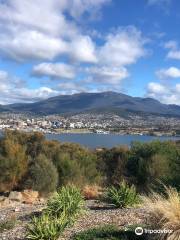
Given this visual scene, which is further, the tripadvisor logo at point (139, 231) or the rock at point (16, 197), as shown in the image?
the rock at point (16, 197)

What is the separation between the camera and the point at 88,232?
10.4 meters

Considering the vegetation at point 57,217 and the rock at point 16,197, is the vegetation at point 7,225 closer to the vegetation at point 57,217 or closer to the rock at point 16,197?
the vegetation at point 57,217

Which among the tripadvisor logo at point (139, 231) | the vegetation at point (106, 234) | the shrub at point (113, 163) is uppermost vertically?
the tripadvisor logo at point (139, 231)

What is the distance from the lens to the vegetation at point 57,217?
9.82 m

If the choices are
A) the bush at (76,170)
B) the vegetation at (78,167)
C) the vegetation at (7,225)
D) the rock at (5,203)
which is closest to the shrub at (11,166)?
the vegetation at (78,167)

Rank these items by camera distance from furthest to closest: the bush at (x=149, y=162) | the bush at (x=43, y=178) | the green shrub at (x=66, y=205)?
the bush at (x=149, y=162) → the bush at (x=43, y=178) → the green shrub at (x=66, y=205)

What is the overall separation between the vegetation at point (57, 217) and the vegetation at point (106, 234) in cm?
Answer: 50

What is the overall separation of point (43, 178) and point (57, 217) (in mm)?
13342

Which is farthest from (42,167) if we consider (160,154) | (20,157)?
(160,154)

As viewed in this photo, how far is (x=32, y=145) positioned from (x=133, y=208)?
2587cm

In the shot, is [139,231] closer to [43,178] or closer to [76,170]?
[43,178]

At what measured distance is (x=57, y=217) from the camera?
39.2 ft

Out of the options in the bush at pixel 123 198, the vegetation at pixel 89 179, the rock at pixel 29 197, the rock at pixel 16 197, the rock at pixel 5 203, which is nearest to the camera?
the vegetation at pixel 89 179

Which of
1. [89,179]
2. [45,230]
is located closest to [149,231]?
[45,230]
